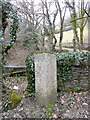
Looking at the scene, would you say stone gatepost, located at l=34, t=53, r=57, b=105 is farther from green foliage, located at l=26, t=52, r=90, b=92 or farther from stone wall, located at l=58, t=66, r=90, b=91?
stone wall, located at l=58, t=66, r=90, b=91

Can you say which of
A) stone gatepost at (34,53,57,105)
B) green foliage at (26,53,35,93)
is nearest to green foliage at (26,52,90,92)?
green foliage at (26,53,35,93)

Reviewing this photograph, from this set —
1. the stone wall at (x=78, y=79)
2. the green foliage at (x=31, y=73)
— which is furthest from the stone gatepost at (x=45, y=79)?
the stone wall at (x=78, y=79)

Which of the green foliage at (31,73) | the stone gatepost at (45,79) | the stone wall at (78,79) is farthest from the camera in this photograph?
the stone wall at (78,79)

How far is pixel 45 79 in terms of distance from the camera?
2.32 metres

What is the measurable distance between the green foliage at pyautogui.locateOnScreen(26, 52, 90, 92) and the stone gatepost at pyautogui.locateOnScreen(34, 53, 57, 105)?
0.46 metres

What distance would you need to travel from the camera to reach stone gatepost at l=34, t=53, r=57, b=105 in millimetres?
2306

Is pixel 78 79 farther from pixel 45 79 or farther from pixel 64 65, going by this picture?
pixel 45 79

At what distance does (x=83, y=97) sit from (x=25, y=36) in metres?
6.06

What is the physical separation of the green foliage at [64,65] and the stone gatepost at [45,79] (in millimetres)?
460

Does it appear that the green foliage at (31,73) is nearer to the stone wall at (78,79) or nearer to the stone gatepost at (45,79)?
the stone gatepost at (45,79)

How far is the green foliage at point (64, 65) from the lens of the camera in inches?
113

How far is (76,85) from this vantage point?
3084mm

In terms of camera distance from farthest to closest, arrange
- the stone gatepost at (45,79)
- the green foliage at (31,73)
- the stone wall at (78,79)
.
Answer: the stone wall at (78,79) < the green foliage at (31,73) < the stone gatepost at (45,79)

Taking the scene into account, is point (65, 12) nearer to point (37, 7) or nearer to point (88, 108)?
point (37, 7)
